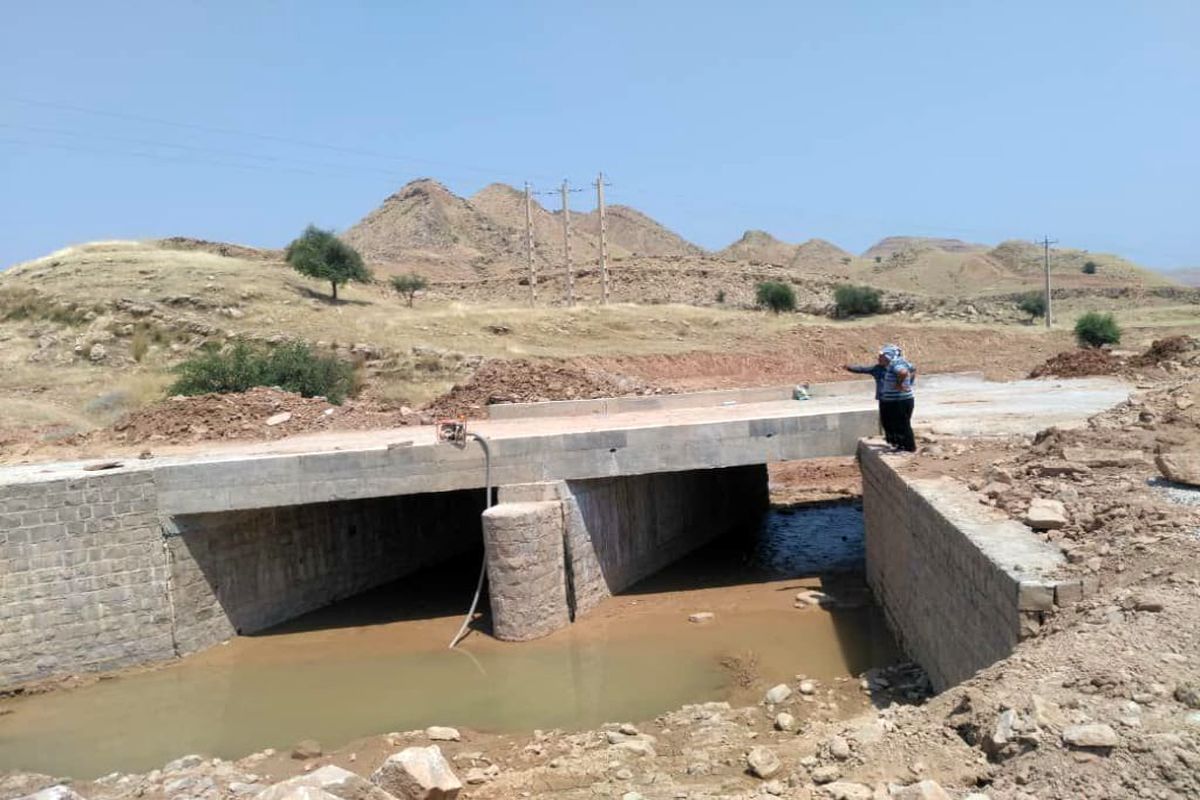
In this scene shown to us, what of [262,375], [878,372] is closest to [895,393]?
[878,372]

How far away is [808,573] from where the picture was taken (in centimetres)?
1291

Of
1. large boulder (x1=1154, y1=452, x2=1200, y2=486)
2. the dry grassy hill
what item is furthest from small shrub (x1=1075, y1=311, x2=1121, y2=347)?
large boulder (x1=1154, y1=452, x2=1200, y2=486)

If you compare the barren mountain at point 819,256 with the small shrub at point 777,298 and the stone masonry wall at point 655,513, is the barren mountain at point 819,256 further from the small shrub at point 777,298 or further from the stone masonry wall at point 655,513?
the stone masonry wall at point 655,513

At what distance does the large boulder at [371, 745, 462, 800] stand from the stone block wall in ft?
12.2

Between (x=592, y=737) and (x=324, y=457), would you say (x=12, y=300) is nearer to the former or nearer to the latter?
(x=324, y=457)

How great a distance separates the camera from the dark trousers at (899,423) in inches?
407

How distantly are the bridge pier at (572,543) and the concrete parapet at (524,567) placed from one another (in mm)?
12

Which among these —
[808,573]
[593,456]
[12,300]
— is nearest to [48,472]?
[593,456]

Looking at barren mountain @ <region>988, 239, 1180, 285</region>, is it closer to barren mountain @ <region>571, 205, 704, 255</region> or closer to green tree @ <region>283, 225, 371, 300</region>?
barren mountain @ <region>571, 205, 704, 255</region>

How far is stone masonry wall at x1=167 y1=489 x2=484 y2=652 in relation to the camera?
11.4m

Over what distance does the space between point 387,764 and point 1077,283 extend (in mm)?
70457

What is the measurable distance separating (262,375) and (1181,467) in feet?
61.2

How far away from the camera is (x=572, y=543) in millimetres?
11094

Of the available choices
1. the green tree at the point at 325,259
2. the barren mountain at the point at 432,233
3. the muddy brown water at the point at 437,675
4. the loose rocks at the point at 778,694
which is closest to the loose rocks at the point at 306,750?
the muddy brown water at the point at 437,675
